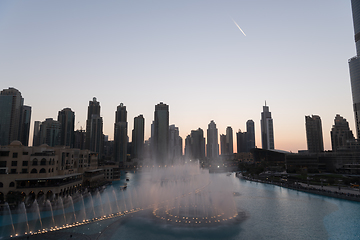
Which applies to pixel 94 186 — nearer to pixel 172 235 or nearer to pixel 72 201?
pixel 72 201

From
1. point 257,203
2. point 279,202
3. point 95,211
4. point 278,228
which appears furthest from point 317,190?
point 95,211

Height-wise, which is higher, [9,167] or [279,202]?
[9,167]

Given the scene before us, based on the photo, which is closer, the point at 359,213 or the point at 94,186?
the point at 359,213

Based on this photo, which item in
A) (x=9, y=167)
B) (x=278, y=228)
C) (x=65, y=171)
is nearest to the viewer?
(x=278, y=228)

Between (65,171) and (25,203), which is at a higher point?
(65,171)

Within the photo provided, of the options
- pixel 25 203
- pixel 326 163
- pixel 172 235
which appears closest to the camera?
pixel 172 235

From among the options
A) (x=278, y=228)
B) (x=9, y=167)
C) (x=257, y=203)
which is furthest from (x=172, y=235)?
(x=9, y=167)

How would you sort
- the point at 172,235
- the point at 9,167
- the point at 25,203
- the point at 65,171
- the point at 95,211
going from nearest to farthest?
the point at 172,235 → the point at 95,211 → the point at 25,203 → the point at 9,167 → the point at 65,171

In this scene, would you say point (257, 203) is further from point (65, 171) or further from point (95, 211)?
point (65, 171)

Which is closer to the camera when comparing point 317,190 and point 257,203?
point 257,203
